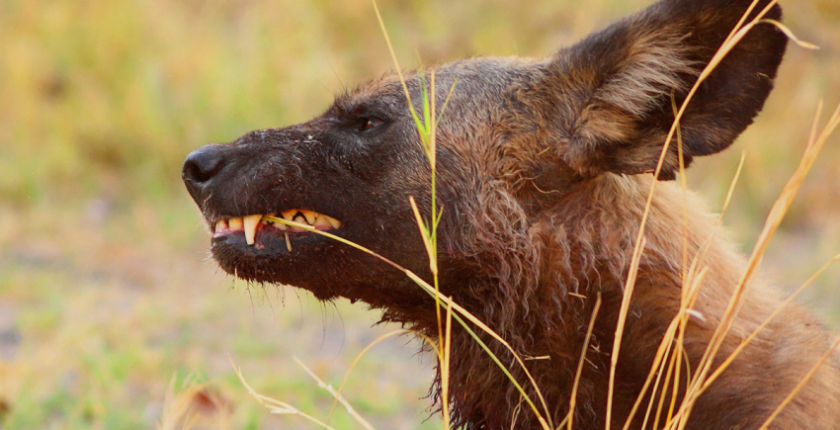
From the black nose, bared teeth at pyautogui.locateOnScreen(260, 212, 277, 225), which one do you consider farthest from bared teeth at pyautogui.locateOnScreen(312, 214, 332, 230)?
the black nose

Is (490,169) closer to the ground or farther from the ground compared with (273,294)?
closer to the ground

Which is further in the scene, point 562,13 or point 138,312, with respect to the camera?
point 562,13

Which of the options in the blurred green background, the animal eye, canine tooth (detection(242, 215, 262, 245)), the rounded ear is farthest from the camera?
the blurred green background

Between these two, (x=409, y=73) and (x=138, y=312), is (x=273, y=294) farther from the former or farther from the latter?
(x=409, y=73)

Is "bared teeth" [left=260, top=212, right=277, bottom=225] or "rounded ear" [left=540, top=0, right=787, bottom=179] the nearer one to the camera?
"rounded ear" [left=540, top=0, right=787, bottom=179]

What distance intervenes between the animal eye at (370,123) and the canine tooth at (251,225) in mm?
413

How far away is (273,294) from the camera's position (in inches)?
209

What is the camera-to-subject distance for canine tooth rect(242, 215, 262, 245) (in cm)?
257

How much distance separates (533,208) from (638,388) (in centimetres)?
55

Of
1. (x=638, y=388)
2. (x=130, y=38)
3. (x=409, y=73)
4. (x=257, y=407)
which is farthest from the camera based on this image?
(x=130, y=38)

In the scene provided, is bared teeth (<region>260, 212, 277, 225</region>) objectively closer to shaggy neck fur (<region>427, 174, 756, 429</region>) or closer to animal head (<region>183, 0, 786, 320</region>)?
animal head (<region>183, 0, 786, 320</region>)

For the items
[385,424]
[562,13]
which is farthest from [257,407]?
[562,13]

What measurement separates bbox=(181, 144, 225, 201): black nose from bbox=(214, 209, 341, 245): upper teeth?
127 millimetres

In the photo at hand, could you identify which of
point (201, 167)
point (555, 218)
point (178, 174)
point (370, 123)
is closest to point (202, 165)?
point (201, 167)
